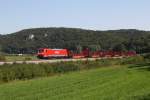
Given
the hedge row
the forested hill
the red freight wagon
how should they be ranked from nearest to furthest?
the hedge row, the red freight wagon, the forested hill

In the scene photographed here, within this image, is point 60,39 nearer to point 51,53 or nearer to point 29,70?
point 51,53

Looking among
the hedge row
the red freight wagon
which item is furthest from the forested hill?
the hedge row

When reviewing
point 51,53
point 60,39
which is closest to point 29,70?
point 51,53

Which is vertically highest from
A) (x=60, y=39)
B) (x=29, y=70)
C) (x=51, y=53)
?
(x=60, y=39)

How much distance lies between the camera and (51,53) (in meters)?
86.8

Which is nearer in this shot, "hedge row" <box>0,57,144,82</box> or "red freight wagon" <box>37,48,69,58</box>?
"hedge row" <box>0,57,144,82</box>

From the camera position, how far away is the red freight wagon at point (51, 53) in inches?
3316

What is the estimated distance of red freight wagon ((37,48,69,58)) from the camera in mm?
84219

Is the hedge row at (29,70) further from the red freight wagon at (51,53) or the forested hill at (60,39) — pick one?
the forested hill at (60,39)

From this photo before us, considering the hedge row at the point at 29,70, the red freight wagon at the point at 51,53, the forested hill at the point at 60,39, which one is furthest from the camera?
the forested hill at the point at 60,39

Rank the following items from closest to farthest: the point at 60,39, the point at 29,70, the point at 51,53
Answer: the point at 29,70
the point at 51,53
the point at 60,39

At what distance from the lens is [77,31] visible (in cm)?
19150

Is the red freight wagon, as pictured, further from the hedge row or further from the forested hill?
the forested hill

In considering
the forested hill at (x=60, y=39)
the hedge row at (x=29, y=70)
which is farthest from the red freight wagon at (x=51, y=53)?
the forested hill at (x=60, y=39)
